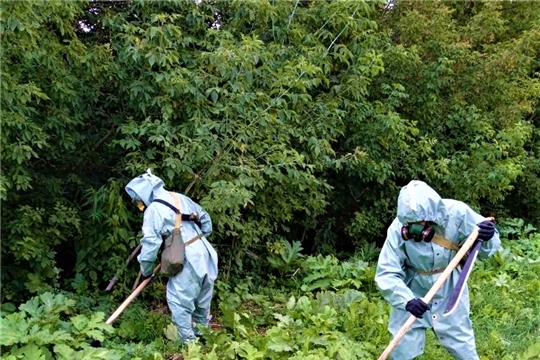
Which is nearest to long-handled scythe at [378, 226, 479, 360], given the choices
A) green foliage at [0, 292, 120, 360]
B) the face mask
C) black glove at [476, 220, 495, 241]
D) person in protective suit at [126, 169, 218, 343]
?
black glove at [476, 220, 495, 241]

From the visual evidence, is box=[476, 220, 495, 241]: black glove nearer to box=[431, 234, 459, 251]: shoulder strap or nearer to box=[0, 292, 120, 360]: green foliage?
box=[431, 234, 459, 251]: shoulder strap

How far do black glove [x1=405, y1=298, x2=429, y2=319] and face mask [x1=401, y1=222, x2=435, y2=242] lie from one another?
416mm

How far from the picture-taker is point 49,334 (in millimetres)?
3777

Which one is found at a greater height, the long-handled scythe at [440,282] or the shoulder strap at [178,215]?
the shoulder strap at [178,215]

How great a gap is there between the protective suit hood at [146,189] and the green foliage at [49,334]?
993 mm

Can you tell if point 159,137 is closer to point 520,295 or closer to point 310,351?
point 310,351

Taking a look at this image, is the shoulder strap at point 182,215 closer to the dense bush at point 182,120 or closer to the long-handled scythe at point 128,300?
the dense bush at point 182,120

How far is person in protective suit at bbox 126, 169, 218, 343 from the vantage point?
14.3ft

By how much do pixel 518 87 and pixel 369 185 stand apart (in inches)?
116

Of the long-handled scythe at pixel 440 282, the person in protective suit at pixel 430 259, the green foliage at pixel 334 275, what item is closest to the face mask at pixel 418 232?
the person in protective suit at pixel 430 259

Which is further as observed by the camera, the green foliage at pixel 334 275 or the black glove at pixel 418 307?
the green foliage at pixel 334 275

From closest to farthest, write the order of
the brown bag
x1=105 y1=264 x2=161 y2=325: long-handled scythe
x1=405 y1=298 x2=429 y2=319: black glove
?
x1=405 y1=298 x2=429 y2=319: black glove
the brown bag
x1=105 y1=264 x2=161 y2=325: long-handled scythe

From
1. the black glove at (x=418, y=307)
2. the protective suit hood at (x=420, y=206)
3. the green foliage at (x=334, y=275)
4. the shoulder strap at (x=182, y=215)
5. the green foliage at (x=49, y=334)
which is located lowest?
the green foliage at (x=334, y=275)

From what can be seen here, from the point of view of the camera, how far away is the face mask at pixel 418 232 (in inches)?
138
